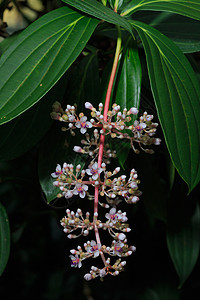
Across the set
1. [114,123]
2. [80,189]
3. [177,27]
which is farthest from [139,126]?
[177,27]

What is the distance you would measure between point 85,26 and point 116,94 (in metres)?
0.16

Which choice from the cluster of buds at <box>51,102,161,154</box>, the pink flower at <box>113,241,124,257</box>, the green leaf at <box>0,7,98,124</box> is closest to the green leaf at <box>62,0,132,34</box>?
the green leaf at <box>0,7,98,124</box>

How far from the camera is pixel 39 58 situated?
23.4 inches

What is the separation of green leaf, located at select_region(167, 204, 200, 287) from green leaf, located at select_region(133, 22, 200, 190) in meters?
0.52

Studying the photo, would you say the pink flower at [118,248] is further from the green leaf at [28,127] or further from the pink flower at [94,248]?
the green leaf at [28,127]

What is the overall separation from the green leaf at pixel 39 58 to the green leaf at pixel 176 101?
0.12 meters

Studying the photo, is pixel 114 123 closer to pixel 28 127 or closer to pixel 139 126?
pixel 139 126

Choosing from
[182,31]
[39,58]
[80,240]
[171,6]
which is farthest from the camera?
[80,240]

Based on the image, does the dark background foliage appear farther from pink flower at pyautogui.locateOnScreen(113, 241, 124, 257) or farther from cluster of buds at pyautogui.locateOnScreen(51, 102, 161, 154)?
pink flower at pyautogui.locateOnScreen(113, 241, 124, 257)

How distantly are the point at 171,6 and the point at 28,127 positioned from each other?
14.2 inches

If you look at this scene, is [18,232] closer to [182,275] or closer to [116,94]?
[182,275]

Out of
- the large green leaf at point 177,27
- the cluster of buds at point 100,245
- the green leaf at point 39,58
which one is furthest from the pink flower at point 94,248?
the large green leaf at point 177,27

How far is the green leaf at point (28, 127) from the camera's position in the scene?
0.76 meters

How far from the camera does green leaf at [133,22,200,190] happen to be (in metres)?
0.60
